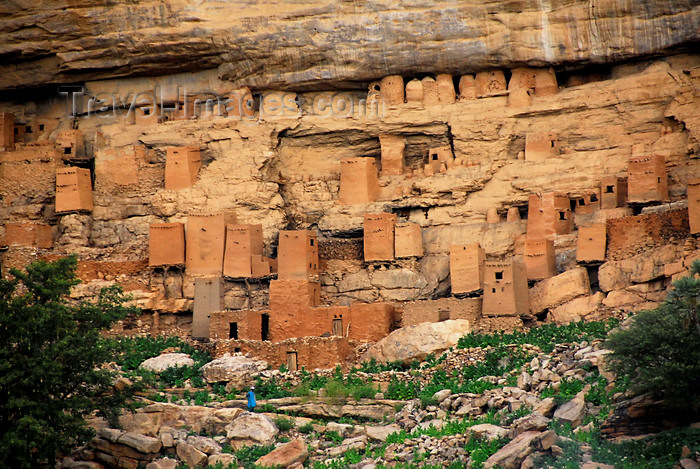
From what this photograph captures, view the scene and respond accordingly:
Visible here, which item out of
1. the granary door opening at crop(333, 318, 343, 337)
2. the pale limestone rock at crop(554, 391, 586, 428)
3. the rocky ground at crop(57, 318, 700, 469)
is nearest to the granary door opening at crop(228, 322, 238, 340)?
the rocky ground at crop(57, 318, 700, 469)

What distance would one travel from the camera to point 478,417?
94.8ft

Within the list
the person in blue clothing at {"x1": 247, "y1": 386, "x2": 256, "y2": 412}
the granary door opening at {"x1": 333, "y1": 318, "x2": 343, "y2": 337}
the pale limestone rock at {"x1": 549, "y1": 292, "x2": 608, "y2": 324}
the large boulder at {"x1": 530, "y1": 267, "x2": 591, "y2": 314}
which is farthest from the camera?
the granary door opening at {"x1": 333, "y1": 318, "x2": 343, "y2": 337}

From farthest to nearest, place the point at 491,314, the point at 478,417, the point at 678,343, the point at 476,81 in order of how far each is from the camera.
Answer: the point at 476,81 < the point at 491,314 < the point at 478,417 < the point at 678,343

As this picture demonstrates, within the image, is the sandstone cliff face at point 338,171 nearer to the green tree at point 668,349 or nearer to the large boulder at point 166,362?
the large boulder at point 166,362

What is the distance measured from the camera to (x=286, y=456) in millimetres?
28328

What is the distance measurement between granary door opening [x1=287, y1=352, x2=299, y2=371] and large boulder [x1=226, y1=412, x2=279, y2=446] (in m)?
4.45

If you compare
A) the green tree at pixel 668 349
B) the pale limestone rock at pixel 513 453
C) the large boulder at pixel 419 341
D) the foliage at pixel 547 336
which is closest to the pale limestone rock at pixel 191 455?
the pale limestone rock at pixel 513 453

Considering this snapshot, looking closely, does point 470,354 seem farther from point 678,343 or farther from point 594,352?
point 678,343

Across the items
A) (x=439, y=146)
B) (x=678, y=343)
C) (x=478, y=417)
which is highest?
(x=439, y=146)


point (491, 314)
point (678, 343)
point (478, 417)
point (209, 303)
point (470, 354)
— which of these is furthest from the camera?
point (209, 303)

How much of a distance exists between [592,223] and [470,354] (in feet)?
20.2

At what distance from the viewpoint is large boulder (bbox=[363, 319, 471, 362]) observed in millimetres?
34281

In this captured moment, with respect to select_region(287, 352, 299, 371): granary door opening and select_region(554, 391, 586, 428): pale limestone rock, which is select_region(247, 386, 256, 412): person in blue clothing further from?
select_region(554, 391, 586, 428): pale limestone rock

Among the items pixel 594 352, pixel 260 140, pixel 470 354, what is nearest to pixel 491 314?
pixel 470 354
